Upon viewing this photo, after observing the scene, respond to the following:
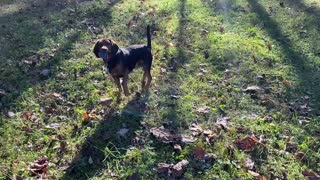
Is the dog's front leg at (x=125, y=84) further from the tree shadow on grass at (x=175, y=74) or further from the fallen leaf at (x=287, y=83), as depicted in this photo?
the fallen leaf at (x=287, y=83)

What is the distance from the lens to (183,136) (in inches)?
210

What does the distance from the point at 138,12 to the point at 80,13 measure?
4.49 ft

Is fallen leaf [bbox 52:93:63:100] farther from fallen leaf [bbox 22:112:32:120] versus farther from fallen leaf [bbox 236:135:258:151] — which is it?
fallen leaf [bbox 236:135:258:151]

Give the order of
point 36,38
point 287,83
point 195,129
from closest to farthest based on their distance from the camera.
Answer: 1. point 195,129
2. point 287,83
3. point 36,38

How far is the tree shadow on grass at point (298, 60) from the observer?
263 inches

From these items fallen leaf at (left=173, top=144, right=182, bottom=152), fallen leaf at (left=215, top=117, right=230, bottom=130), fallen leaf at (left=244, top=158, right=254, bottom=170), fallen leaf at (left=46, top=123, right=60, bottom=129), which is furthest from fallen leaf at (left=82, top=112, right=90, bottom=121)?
fallen leaf at (left=244, top=158, right=254, bottom=170)

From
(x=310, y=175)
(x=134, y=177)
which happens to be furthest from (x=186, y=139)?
(x=310, y=175)

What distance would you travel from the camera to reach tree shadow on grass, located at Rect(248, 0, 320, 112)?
6.68 meters

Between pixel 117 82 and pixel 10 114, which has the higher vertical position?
pixel 117 82

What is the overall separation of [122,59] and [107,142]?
1.26 m

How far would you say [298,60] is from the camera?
766 centimetres

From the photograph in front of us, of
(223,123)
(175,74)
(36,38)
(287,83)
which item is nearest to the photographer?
(223,123)

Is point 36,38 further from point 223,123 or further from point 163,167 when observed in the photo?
point 163,167

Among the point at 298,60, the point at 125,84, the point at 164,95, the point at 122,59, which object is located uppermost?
the point at 122,59
